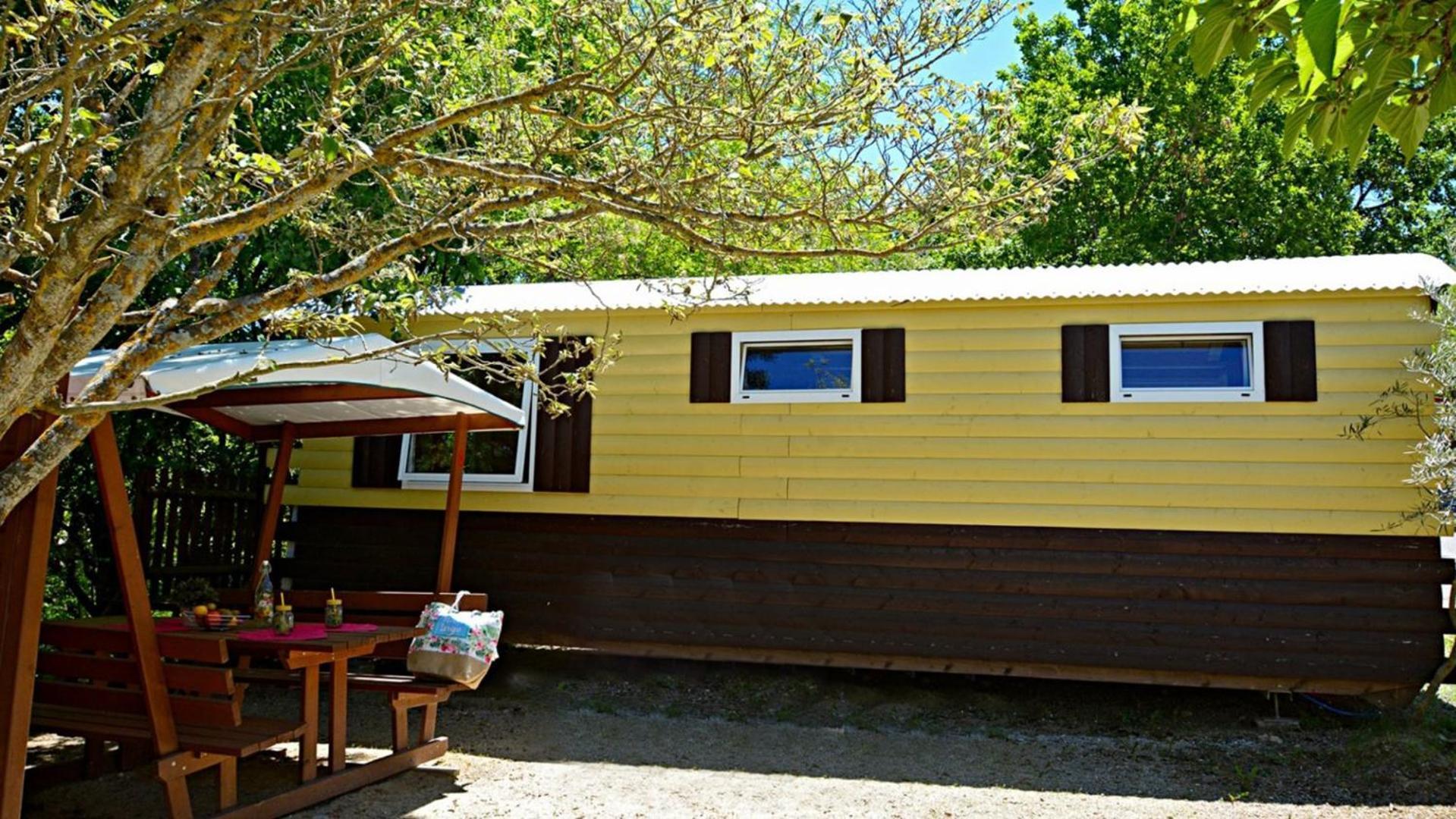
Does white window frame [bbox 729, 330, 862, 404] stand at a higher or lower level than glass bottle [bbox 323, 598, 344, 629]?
higher

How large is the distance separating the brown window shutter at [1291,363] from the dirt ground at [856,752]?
2.05 metres

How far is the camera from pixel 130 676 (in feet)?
16.8

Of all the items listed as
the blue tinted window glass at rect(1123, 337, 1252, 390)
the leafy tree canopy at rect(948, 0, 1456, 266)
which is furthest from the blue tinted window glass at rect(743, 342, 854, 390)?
the leafy tree canopy at rect(948, 0, 1456, 266)

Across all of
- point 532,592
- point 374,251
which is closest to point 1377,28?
point 374,251

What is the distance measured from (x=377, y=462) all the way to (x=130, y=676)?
13.1 ft

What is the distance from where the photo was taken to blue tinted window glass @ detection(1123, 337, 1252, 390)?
7508 millimetres

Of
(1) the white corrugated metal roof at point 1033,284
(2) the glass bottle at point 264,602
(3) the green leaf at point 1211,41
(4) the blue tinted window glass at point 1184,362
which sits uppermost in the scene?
(1) the white corrugated metal roof at point 1033,284

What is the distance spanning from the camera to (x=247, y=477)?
9523 mm

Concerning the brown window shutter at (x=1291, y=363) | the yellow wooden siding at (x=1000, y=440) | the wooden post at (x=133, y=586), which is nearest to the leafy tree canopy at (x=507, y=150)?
the wooden post at (x=133, y=586)

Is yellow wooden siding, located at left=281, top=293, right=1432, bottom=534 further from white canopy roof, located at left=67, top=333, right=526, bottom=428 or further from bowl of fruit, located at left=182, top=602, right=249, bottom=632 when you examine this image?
bowl of fruit, located at left=182, top=602, right=249, bottom=632

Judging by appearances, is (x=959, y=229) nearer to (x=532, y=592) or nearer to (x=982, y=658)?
(x=982, y=658)

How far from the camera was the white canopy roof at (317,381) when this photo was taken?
201 inches

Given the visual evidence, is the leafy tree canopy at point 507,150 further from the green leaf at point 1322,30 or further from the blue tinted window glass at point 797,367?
the blue tinted window glass at point 797,367

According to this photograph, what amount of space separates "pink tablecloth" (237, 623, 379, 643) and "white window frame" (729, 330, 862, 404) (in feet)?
9.99
